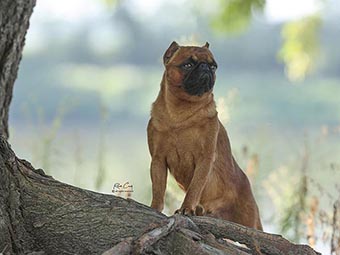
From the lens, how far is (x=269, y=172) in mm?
5668

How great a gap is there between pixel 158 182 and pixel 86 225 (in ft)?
2.06

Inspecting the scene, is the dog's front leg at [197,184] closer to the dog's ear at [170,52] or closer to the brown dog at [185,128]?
A: the brown dog at [185,128]

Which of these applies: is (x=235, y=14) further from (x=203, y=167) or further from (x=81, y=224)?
(x=81, y=224)

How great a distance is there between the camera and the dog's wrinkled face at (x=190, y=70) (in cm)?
291

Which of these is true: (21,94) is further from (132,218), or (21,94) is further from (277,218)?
(132,218)

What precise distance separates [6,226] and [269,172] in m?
3.45

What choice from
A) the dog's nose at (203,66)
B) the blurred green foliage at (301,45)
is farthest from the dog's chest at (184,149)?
the blurred green foliage at (301,45)

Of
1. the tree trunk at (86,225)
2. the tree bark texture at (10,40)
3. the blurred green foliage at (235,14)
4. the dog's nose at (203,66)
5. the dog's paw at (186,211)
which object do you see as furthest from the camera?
the blurred green foliage at (235,14)

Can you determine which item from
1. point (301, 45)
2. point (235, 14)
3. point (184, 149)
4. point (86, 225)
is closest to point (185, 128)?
point (184, 149)

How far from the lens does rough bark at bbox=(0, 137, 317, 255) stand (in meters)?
2.40

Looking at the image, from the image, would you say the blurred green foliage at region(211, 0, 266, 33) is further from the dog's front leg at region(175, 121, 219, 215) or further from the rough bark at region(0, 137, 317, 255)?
the rough bark at region(0, 137, 317, 255)

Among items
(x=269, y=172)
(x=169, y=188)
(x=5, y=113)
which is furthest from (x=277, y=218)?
(x=5, y=113)

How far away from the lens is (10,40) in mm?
3287

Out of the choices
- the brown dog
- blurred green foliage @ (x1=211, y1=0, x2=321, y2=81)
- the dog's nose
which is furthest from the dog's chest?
blurred green foliage @ (x1=211, y1=0, x2=321, y2=81)
